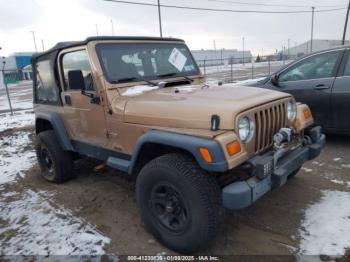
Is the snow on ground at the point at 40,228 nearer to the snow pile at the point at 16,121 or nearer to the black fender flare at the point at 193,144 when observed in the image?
the black fender flare at the point at 193,144

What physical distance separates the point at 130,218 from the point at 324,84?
389 centimetres

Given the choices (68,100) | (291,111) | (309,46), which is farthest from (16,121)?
(309,46)

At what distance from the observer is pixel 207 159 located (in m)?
2.58

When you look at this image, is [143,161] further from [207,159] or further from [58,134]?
[58,134]

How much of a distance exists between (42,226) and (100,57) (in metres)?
2.00

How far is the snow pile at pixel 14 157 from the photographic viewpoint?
551cm

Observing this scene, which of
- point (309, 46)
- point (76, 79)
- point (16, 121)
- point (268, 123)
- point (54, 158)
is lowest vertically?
point (16, 121)

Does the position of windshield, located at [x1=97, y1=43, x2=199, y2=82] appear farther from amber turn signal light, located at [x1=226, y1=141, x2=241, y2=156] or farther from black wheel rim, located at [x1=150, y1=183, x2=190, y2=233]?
amber turn signal light, located at [x1=226, y1=141, x2=241, y2=156]

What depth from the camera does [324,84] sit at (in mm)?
5461

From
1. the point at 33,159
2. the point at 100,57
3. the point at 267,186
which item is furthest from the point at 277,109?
the point at 33,159

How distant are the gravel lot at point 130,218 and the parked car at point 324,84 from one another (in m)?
0.65

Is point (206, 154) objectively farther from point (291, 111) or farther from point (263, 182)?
point (291, 111)

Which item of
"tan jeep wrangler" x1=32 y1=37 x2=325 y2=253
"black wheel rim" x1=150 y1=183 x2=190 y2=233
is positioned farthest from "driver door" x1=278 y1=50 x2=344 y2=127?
"black wheel rim" x1=150 y1=183 x2=190 y2=233

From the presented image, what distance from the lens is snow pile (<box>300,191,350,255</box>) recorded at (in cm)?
295
